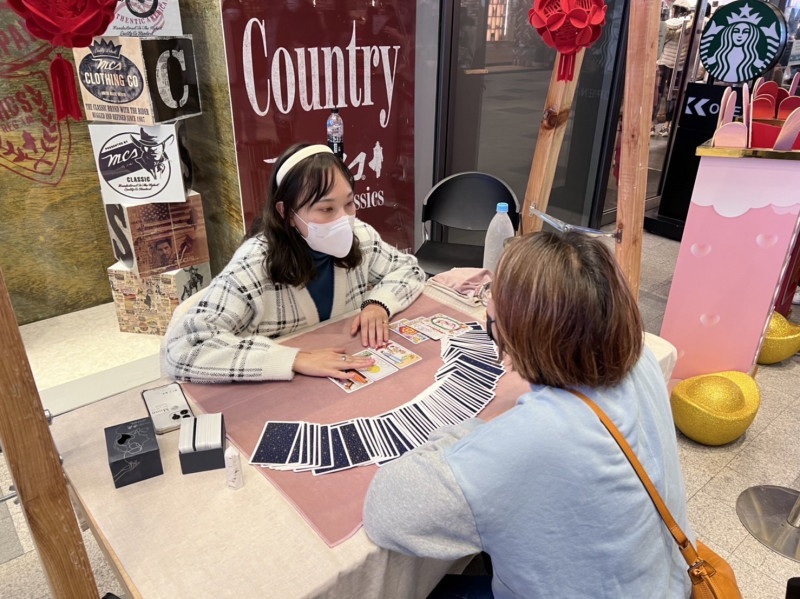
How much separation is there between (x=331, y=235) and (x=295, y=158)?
0.84ft

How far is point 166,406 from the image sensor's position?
1.45 m

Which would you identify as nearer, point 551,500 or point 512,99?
point 551,500

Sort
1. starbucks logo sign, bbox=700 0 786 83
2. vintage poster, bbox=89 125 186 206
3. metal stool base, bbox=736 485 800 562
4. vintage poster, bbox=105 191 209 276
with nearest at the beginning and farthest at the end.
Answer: metal stool base, bbox=736 485 800 562, vintage poster, bbox=89 125 186 206, vintage poster, bbox=105 191 209 276, starbucks logo sign, bbox=700 0 786 83

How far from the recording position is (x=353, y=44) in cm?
329

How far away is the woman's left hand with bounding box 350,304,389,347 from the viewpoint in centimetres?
181

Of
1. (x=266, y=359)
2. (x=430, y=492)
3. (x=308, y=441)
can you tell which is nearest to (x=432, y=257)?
(x=266, y=359)

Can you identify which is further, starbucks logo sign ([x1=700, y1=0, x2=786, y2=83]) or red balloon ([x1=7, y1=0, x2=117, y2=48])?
starbucks logo sign ([x1=700, y1=0, x2=786, y2=83])

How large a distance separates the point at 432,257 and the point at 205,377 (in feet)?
6.47

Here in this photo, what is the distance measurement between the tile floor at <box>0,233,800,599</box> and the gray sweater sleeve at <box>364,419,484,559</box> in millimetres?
1421

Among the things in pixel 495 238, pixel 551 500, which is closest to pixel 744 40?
pixel 495 238

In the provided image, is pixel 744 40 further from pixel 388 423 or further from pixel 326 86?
pixel 388 423

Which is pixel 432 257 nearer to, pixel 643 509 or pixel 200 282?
pixel 200 282

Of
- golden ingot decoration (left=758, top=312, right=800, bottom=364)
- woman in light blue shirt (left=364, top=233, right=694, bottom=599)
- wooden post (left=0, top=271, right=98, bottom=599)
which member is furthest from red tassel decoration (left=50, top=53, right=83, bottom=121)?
golden ingot decoration (left=758, top=312, right=800, bottom=364)

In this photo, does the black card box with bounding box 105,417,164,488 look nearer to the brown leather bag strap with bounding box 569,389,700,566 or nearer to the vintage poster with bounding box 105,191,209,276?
the brown leather bag strap with bounding box 569,389,700,566
